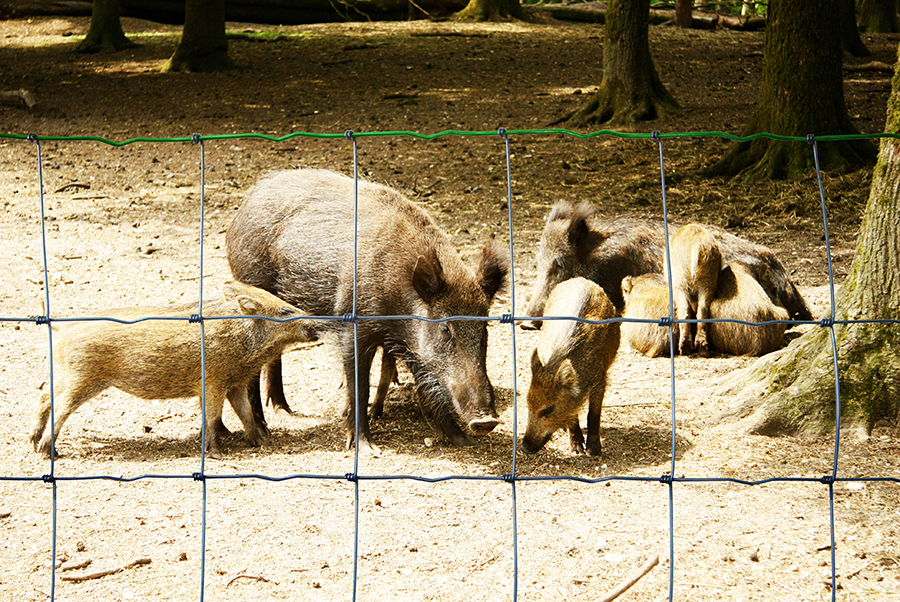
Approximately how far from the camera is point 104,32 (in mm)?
17500

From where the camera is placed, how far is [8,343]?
19.7ft

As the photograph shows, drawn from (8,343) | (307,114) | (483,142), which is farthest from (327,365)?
(307,114)

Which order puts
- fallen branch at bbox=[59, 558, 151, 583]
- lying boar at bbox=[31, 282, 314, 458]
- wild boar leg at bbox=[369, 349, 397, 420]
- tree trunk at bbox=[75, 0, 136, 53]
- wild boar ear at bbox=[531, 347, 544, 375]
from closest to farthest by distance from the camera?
fallen branch at bbox=[59, 558, 151, 583] → lying boar at bbox=[31, 282, 314, 458] → wild boar ear at bbox=[531, 347, 544, 375] → wild boar leg at bbox=[369, 349, 397, 420] → tree trunk at bbox=[75, 0, 136, 53]

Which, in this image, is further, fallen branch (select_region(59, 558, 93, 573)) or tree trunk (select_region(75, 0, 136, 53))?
tree trunk (select_region(75, 0, 136, 53))

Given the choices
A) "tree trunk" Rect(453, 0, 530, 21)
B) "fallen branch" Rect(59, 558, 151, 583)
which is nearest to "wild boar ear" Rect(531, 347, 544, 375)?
"fallen branch" Rect(59, 558, 151, 583)

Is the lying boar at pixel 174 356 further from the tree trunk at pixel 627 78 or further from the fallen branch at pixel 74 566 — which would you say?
the tree trunk at pixel 627 78

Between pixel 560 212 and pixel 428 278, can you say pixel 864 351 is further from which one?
pixel 560 212

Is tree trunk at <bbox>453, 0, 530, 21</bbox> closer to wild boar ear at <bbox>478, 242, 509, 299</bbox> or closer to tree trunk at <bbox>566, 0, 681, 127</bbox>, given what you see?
tree trunk at <bbox>566, 0, 681, 127</bbox>

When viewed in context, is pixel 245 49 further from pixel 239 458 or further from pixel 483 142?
pixel 239 458

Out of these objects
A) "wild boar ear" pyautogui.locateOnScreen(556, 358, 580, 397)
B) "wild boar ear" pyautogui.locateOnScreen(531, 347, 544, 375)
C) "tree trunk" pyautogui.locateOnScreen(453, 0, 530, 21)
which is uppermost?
"tree trunk" pyautogui.locateOnScreen(453, 0, 530, 21)

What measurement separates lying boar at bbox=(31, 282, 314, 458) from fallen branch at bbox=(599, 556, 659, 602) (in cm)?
207

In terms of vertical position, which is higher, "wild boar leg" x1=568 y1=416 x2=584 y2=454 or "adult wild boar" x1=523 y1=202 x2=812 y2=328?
"adult wild boar" x1=523 y1=202 x2=812 y2=328

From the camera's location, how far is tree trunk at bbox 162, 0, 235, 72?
50.4 ft

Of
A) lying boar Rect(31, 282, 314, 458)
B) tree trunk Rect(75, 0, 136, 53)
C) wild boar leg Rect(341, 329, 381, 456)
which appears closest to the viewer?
lying boar Rect(31, 282, 314, 458)
